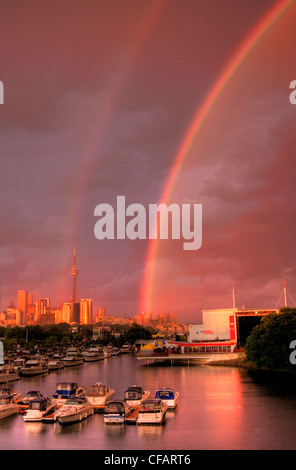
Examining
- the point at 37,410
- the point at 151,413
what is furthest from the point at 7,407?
the point at 151,413

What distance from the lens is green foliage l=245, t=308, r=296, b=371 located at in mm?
51406

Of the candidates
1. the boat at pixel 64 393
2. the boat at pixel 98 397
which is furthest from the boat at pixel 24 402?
the boat at pixel 98 397

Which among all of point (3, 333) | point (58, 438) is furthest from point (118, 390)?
point (3, 333)

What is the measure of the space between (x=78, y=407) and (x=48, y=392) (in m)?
17.3

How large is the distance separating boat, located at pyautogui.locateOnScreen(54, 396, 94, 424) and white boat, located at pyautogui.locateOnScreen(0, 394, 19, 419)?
169 inches

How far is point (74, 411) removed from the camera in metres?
26.9

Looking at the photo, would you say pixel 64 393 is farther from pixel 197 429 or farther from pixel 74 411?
pixel 197 429

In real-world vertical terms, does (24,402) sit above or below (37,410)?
below

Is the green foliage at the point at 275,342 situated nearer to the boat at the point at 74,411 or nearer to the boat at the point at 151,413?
the boat at the point at 151,413

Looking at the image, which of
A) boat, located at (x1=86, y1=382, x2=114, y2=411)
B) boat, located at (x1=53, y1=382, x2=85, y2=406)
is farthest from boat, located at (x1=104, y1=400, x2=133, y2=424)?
boat, located at (x1=53, y1=382, x2=85, y2=406)

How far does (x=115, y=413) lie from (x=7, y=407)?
8130mm

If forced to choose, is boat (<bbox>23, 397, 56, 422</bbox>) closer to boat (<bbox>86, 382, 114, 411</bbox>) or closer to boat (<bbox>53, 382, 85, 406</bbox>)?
boat (<bbox>53, 382, 85, 406</bbox>)

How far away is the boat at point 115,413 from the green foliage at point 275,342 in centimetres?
2947
